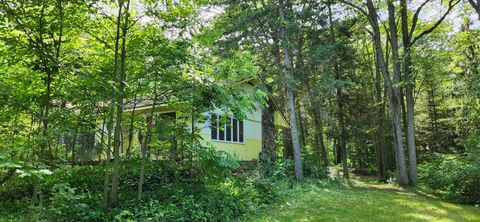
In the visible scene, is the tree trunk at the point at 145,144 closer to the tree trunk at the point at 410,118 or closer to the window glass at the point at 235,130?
the window glass at the point at 235,130

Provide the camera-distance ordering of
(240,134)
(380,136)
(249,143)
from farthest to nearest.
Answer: (380,136) < (249,143) < (240,134)

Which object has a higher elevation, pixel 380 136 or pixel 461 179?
pixel 380 136

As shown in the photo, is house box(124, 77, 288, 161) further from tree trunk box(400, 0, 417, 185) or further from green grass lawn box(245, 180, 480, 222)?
tree trunk box(400, 0, 417, 185)

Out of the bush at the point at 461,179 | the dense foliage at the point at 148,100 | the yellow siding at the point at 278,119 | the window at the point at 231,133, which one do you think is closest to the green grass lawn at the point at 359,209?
the bush at the point at 461,179

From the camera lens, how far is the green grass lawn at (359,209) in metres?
7.39

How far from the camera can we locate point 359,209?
843cm

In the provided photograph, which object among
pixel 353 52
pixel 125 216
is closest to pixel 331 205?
pixel 125 216

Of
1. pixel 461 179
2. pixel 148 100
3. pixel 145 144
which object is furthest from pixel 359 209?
pixel 148 100

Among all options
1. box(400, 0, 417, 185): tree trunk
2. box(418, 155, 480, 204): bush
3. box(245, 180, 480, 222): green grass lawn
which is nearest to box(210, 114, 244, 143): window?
box(245, 180, 480, 222): green grass lawn

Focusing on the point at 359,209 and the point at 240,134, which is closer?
the point at 359,209

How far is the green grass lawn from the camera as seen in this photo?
7.39 metres

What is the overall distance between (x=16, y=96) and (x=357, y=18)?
16112mm

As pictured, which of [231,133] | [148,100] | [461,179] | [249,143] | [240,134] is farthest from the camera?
[249,143]

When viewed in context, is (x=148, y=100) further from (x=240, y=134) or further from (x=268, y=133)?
(x=268, y=133)
